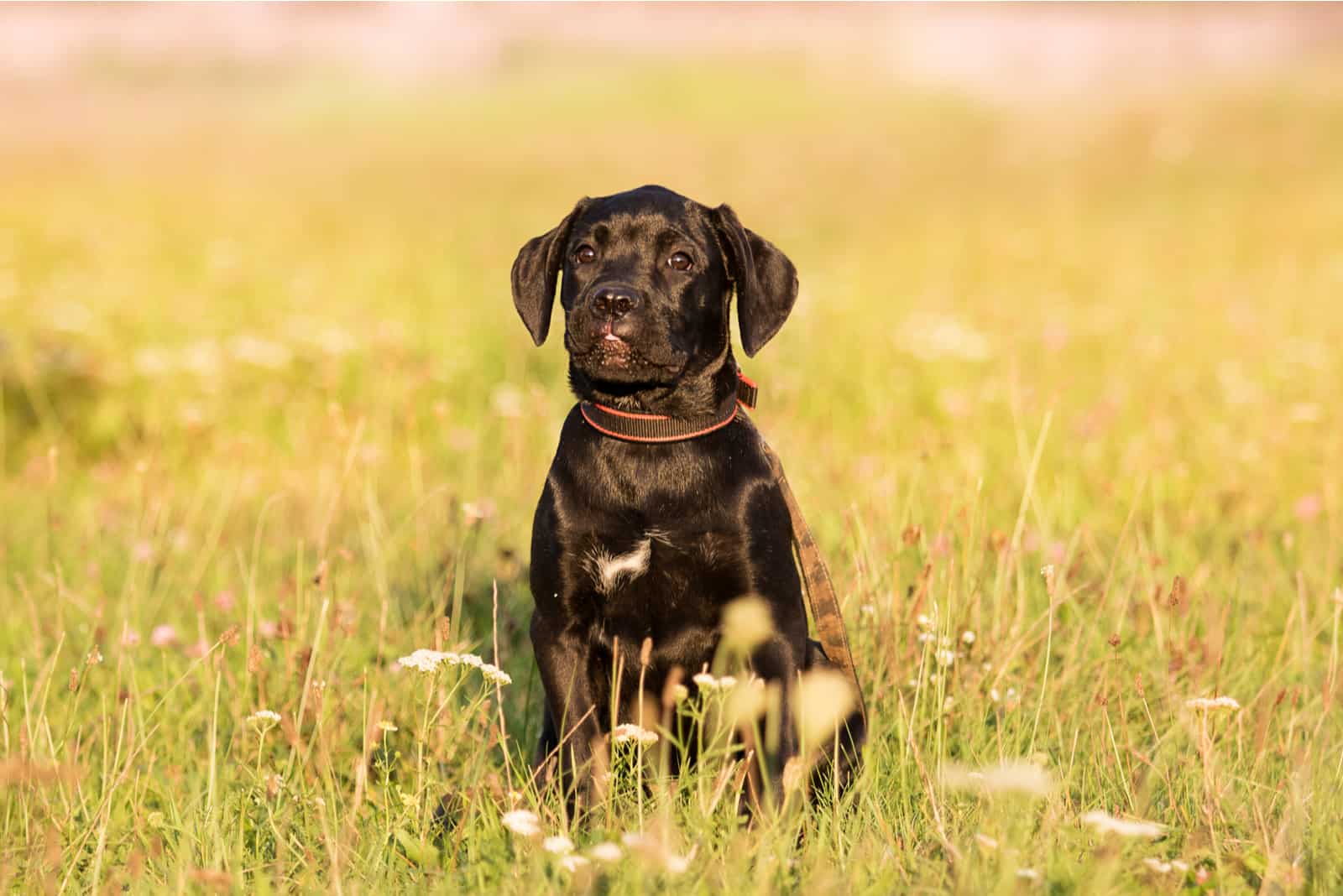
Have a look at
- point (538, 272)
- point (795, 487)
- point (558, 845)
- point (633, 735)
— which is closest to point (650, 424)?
point (538, 272)

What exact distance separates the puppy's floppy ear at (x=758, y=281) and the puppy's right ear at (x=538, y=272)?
44 cm

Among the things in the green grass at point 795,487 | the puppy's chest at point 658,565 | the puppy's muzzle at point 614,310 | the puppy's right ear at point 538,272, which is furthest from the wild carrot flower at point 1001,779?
the puppy's right ear at point 538,272

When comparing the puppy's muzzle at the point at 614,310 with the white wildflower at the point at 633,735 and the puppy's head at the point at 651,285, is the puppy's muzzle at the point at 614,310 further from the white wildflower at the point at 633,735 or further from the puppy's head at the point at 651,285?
the white wildflower at the point at 633,735

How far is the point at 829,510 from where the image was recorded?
5055 millimetres

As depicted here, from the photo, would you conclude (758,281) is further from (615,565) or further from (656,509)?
(615,565)

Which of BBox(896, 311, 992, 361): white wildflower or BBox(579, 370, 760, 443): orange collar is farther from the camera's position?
BBox(896, 311, 992, 361): white wildflower

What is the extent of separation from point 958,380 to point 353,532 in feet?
11.5

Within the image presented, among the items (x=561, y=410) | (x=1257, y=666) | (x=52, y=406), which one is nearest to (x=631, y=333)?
(x=1257, y=666)

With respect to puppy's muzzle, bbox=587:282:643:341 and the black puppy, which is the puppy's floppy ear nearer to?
the black puppy

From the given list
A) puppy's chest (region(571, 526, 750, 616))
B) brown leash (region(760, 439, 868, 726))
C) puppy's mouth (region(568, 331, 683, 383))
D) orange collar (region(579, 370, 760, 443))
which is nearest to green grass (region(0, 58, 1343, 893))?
brown leash (region(760, 439, 868, 726))

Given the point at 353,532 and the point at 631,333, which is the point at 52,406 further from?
the point at 631,333

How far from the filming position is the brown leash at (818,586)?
3383 millimetres

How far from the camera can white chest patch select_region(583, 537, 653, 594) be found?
3232 millimetres

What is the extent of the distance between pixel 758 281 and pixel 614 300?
0.44 meters
